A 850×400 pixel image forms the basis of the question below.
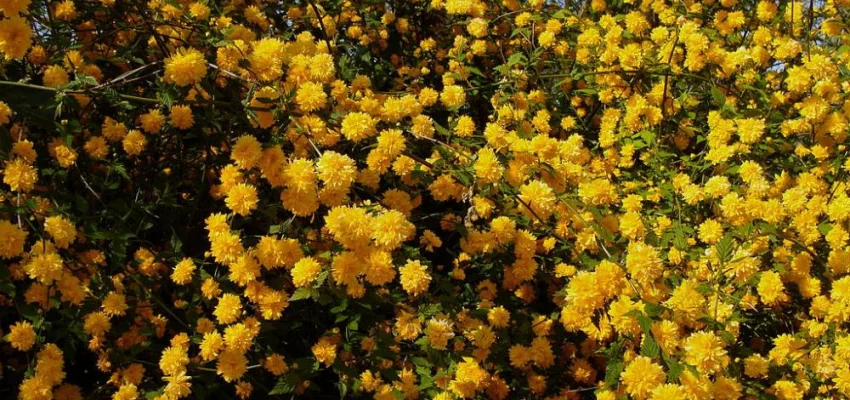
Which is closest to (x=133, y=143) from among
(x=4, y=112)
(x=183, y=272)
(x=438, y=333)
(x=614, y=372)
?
(x=4, y=112)

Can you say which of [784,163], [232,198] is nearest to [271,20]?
[232,198]

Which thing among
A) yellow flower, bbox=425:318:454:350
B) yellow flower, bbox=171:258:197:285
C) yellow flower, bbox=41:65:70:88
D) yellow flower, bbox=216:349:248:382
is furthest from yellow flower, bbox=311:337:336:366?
yellow flower, bbox=41:65:70:88

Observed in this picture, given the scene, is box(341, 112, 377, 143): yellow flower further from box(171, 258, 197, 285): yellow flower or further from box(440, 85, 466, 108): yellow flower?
box(440, 85, 466, 108): yellow flower

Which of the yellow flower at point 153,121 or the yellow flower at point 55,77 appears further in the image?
the yellow flower at point 153,121

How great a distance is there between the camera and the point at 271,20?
12.7ft

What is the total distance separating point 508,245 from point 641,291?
0.74 metres

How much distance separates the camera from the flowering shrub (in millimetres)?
2160

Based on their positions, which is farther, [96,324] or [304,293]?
[96,324]

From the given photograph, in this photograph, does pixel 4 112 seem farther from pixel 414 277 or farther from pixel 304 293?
pixel 414 277

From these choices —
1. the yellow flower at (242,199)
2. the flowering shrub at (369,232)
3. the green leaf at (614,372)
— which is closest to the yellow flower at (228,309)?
the flowering shrub at (369,232)

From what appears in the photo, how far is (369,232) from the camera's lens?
2.04m

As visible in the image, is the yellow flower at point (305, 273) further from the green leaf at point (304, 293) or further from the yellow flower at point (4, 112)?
the yellow flower at point (4, 112)

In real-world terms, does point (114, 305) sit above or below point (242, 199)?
below

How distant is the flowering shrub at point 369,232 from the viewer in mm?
2160
